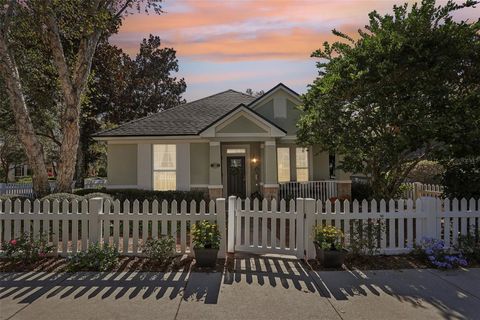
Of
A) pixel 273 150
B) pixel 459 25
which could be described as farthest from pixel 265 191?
pixel 459 25

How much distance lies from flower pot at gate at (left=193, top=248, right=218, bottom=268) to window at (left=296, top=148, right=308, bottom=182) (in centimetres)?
994

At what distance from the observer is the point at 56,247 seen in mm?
6328

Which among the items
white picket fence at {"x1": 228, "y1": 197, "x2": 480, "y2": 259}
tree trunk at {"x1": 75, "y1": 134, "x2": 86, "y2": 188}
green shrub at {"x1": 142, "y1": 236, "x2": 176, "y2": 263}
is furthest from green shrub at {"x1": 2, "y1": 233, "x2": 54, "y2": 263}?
tree trunk at {"x1": 75, "y1": 134, "x2": 86, "y2": 188}

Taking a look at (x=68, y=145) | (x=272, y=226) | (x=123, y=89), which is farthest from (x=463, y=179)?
(x=123, y=89)

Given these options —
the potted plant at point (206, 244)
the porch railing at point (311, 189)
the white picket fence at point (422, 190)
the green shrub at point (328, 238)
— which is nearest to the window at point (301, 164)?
the porch railing at point (311, 189)

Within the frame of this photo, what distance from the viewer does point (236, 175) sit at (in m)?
15.6

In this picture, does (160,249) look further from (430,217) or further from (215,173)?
(215,173)

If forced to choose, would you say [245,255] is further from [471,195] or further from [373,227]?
[471,195]

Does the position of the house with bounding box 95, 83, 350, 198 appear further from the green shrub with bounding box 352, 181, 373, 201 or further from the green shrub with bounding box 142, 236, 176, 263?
the green shrub with bounding box 142, 236, 176, 263

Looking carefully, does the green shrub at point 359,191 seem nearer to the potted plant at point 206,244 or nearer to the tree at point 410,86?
the tree at point 410,86

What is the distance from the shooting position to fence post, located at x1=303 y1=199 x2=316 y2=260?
6.21 metres

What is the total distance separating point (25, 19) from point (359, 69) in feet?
33.8

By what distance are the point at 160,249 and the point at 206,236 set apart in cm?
78

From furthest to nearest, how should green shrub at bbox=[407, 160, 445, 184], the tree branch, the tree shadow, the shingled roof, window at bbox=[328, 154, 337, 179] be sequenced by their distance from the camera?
green shrub at bbox=[407, 160, 445, 184] → window at bbox=[328, 154, 337, 179] → the shingled roof → the tree branch → the tree shadow
